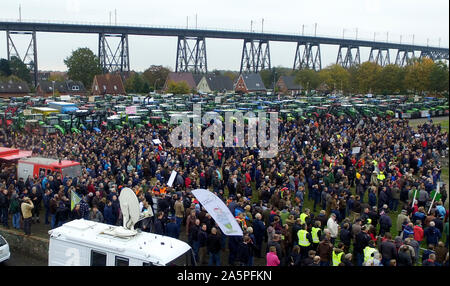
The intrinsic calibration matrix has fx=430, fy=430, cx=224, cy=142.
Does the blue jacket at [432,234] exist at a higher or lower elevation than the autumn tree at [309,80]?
lower

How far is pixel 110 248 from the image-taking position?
22.2 feet

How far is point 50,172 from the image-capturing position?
1377 cm

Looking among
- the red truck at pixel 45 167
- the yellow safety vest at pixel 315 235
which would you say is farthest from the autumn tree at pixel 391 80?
the yellow safety vest at pixel 315 235

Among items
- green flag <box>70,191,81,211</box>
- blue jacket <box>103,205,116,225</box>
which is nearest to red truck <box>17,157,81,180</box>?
green flag <box>70,191,81,211</box>

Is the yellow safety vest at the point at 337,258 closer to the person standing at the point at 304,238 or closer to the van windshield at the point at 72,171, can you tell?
the person standing at the point at 304,238

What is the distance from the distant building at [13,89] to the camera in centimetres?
6138

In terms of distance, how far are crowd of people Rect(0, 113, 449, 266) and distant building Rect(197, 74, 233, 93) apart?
195 ft

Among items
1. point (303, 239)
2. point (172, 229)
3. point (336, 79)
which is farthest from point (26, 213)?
point (336, 79)

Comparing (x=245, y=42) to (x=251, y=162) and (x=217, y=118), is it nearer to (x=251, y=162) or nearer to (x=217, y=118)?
(x=217, y=118)

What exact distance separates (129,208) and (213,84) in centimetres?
7648

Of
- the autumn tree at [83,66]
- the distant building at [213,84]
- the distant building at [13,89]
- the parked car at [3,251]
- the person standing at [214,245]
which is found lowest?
the parked car at [3,251]

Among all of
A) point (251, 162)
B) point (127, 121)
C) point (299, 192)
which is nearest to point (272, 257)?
point (299, 192)

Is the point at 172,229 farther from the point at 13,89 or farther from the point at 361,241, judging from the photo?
the point at 13,89

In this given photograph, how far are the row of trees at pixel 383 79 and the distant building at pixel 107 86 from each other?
3060cm
